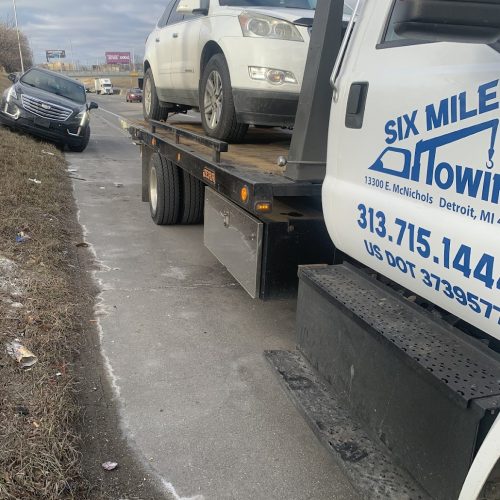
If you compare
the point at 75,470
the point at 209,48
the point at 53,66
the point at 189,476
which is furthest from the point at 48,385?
the point at 53,66

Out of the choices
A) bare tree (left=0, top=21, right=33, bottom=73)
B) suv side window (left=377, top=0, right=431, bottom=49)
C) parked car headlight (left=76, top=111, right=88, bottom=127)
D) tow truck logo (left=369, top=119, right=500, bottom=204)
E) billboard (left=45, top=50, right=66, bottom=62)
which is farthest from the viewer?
billboard (left=45, top=50, right=66, bottom=62)

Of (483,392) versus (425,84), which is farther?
(425,84)

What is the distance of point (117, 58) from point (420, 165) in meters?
141

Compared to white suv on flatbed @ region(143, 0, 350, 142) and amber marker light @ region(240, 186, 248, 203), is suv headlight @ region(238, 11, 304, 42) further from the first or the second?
amber marker light @ region(240, 186, 248, 203)

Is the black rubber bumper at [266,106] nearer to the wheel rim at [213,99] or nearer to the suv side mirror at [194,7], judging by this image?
the wheel rim at [213,99]

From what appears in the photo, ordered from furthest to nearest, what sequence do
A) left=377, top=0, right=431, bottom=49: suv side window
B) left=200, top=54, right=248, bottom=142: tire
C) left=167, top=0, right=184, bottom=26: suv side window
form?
1. left=167, top=0, right=184, bottom=26: suv side window
2. left=200, top=54, right=248, bottom=142: tire
3. left=377, top=0, right=431, bottom=49: suv side window

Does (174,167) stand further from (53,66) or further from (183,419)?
(53,66)

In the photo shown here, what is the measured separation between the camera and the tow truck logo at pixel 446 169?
181 cm

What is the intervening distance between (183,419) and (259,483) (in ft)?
2.21

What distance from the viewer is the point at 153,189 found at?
24.3ft

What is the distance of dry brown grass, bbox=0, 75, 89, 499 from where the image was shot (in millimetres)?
2582

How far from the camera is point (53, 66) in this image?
370 feet

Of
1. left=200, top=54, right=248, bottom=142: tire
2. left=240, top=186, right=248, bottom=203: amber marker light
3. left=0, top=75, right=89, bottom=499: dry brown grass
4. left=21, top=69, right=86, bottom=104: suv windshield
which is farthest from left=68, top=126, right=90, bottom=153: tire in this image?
left=240, top=186, right=248, bottom=203: amber marker light

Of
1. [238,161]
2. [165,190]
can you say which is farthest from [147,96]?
[238,161]
